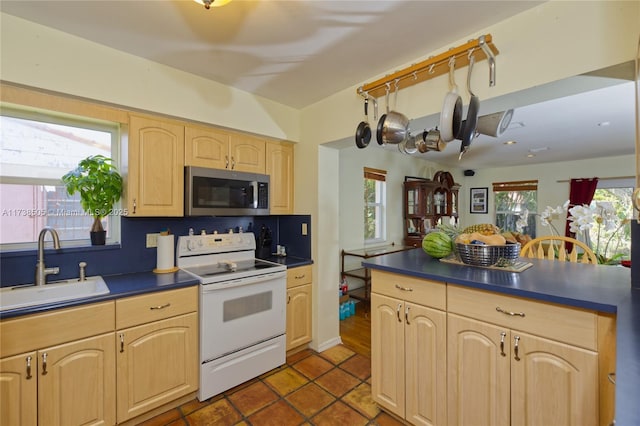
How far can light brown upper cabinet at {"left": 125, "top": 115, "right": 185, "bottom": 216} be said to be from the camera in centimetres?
187

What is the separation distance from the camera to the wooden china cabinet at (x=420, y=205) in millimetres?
4512

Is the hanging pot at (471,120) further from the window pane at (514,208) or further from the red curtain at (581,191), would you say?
the window pane at (514,208)

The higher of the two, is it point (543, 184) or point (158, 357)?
point (543, 184)

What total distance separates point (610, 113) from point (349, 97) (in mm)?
2656

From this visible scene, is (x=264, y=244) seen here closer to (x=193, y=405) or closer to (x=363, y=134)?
(x=193, y=405)

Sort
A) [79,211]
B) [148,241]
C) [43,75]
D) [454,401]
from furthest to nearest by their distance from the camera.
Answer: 1. [148,241]
2. [79,211]
3. [43,75]
4. [454,401]

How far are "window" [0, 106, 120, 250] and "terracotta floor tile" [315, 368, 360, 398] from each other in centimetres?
190

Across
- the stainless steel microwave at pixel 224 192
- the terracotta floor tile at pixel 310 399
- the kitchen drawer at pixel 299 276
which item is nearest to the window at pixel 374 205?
the kitchen drawer at pixel 299 276

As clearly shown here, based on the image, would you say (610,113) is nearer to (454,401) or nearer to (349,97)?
(349,97)

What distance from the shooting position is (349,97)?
7.36 ft

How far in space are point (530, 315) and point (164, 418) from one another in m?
2.12

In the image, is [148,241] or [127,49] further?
[148,241]

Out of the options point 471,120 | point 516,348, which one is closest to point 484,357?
point 516,348

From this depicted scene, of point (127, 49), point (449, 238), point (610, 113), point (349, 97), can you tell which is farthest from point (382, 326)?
point (610, 113)
